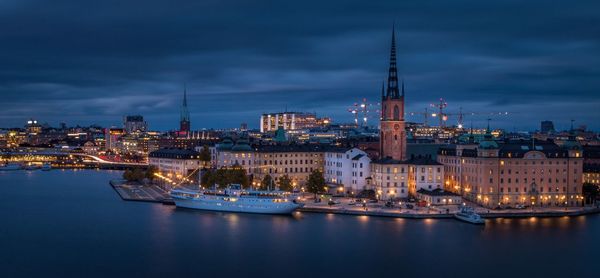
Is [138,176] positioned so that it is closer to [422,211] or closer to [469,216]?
[422,211]

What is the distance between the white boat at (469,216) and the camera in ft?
112

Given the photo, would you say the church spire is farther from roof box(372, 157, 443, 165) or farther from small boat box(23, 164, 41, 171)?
small boat box(23, 164, 41, 171)

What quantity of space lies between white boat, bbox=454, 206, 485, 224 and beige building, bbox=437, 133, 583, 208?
294cm

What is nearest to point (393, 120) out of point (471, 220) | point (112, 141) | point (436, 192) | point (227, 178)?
point (436, 192)

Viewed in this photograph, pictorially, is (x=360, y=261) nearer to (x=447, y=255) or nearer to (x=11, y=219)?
(x=447, y=255)

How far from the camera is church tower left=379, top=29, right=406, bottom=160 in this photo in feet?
160

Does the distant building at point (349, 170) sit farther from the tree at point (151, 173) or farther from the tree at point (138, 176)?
the tree at point (138, 176)

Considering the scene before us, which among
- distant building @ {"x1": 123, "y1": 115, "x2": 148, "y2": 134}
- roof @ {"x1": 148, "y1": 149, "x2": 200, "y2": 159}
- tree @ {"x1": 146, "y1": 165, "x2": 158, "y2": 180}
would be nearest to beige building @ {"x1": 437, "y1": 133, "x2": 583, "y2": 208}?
roof @ {"x1": 148, "y1": 149, "x2": 200, "y2": 159}

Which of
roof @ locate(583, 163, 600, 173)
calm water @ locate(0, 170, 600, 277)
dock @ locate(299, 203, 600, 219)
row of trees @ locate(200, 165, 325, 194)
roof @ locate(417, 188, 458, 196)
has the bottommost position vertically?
calm water @ locate(0, 170, 600, 277)

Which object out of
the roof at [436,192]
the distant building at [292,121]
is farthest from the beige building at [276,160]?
the distant building at [292,121]

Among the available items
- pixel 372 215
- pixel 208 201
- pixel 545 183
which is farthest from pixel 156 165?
pixel 545 183

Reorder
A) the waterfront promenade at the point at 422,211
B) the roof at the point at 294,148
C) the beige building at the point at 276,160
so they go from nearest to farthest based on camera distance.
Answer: the waterfront promenade at the point at 422,211
the beige building at the point at 276,160
the roof at the point at 294,148

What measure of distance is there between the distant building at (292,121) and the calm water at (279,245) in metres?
86.1

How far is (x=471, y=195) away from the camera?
40.0 metres
